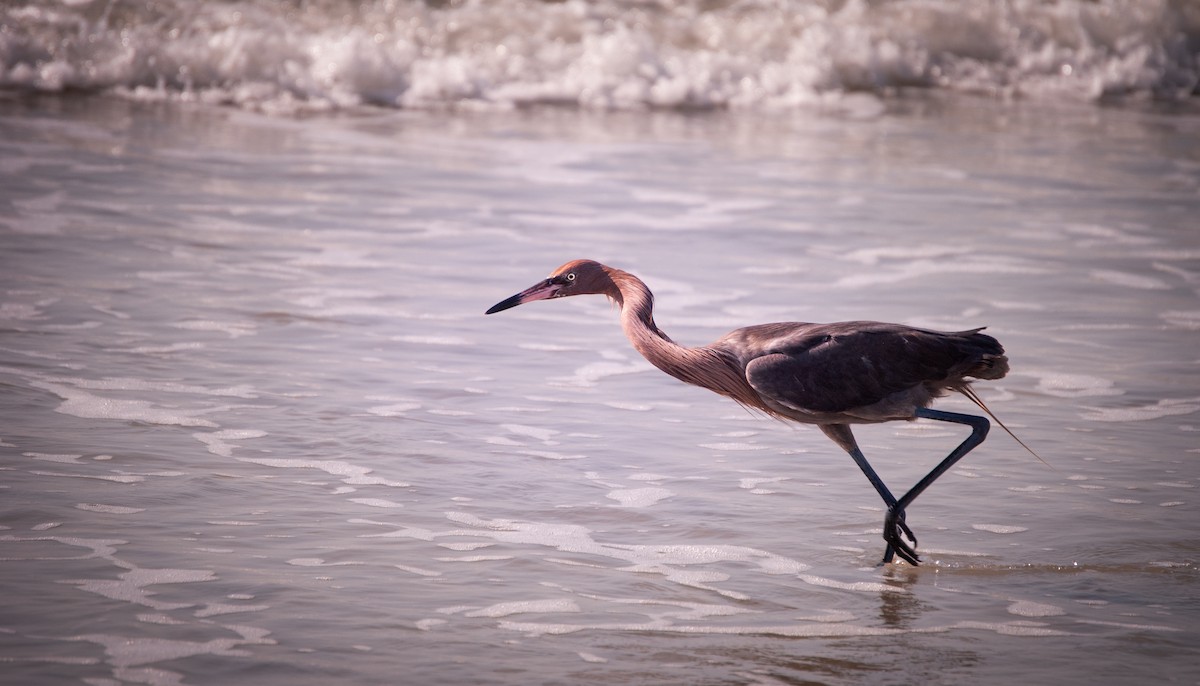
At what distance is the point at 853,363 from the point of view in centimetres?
523

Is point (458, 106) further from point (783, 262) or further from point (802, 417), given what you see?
point (802, 417)

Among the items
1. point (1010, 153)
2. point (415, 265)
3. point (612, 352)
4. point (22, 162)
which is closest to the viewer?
point (612, 352)

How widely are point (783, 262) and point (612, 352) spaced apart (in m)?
1.97

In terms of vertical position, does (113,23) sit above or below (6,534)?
above

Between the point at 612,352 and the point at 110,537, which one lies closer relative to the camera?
the point at 110,537

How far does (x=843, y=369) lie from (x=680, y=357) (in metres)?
0.62

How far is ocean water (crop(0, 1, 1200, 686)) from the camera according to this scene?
4.22m

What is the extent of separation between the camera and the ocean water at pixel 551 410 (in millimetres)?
4219

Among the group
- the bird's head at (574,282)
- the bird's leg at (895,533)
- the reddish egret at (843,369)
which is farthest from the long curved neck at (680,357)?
the bird's leg at (895,533)

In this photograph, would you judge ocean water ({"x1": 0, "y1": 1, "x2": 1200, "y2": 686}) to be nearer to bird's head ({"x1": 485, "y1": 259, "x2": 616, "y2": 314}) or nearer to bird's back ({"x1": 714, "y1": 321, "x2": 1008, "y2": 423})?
bird's back ({"x1": 714, "y1": 321, "x2": 1008, "y2": 423})

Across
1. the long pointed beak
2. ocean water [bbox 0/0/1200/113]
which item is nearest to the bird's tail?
the long pointed beak

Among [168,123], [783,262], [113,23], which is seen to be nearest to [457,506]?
[783,262]

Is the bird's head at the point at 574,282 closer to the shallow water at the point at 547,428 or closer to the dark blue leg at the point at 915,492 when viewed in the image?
the shallow water at the point at 547,428

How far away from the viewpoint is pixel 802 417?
5.31 meters
